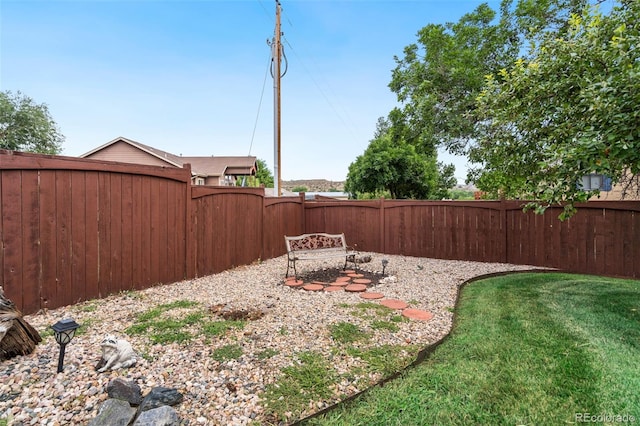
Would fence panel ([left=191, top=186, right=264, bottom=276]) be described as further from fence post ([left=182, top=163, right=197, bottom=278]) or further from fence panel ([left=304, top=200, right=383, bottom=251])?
fence panel ([left=304, top=200, right=383, bottom=251])

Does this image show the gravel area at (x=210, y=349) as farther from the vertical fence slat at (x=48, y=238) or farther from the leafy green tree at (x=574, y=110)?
the leafy green tree at (x=574, y=110)

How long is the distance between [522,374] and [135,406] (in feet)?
8.28

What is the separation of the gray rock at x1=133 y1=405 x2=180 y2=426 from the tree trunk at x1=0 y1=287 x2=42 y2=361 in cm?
142

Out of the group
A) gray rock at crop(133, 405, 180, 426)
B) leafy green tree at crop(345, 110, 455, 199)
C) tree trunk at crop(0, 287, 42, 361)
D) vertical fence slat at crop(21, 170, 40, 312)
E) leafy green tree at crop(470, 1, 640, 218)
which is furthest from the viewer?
leafy green tree at crop(345, 110, 455, 199)

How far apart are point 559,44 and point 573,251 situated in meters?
3.92

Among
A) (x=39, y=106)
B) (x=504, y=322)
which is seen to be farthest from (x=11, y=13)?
(x=39, y=106)

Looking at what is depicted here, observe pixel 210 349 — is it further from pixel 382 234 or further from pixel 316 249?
pixel 382 234

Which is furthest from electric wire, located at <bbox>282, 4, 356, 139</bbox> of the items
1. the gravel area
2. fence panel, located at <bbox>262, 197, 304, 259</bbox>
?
the gravel area

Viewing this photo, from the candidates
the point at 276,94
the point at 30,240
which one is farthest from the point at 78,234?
the point at 276,94

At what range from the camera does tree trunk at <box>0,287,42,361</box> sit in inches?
89.3

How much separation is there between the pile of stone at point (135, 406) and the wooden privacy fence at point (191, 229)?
2289 millimetres

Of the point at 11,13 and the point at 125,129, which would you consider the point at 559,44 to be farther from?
the point at 125,129

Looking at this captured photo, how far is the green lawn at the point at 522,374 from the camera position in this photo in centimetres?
177

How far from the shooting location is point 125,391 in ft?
6.29
